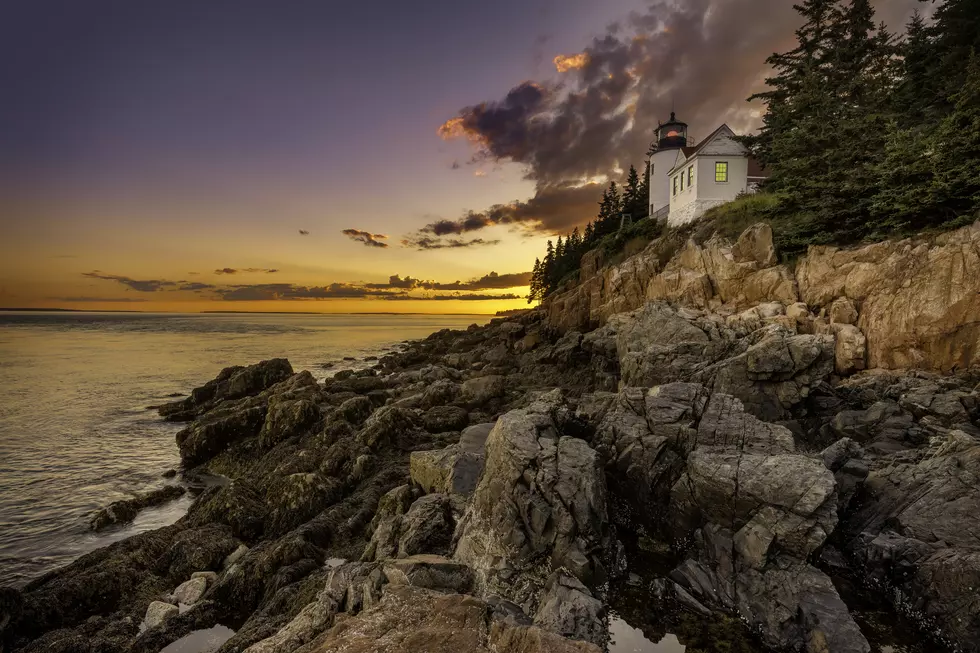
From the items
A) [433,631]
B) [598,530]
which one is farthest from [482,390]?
[433,631]

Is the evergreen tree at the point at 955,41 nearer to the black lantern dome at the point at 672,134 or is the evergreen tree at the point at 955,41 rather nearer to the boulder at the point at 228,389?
the black lantern dome at the point at 672,134

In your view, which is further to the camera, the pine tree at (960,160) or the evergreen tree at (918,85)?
the evergreen tree at (918,85)

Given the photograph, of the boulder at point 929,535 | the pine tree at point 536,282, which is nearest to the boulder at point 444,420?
the boulder at point 929,535

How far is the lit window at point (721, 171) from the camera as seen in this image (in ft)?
132

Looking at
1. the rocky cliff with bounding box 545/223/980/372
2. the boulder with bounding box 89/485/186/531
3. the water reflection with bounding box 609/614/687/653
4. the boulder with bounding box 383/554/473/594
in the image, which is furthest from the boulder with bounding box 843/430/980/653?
the boulder with bounding box 89/485/186/531

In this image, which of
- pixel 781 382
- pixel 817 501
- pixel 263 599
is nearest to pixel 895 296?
pixel 781 382

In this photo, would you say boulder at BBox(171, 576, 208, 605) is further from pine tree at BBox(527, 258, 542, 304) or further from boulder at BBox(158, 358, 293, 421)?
pine tree at BBox(527, 258, 542, 304)

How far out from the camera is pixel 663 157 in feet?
172

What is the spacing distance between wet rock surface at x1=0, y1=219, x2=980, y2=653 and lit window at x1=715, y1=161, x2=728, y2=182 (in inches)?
856

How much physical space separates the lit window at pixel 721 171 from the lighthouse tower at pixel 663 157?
7488 millimetres

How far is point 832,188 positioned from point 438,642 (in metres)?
32.6

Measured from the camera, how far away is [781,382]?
19.6 metres

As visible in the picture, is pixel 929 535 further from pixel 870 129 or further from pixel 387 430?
pixel 870 129

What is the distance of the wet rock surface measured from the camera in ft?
28.0
